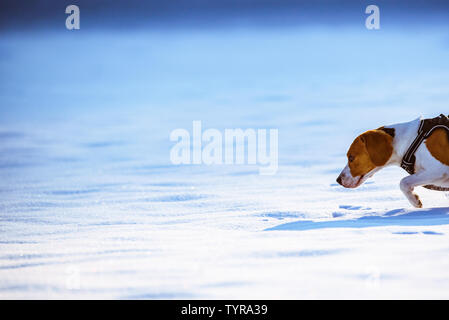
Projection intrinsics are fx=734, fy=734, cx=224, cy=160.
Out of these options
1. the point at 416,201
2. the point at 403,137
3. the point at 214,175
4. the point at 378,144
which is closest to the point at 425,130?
the point at 403,137

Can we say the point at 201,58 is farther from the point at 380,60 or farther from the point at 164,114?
the point at 164,114

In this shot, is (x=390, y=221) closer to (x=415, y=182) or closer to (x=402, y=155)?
(x=415, y=182)

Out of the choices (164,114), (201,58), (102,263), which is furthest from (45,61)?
(102,263)

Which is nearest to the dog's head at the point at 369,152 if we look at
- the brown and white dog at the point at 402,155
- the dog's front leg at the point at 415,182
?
→ the brown and white dog at the point at 402,155

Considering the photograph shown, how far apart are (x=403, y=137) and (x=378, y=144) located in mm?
121

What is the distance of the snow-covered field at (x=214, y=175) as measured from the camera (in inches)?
93.8

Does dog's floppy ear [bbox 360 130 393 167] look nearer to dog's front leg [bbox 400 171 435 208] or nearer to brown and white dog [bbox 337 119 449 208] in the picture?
brown and white dog [bbox 337 119 449 208]

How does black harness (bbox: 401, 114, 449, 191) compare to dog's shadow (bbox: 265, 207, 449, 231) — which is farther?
black harness (bbox: 401, 114, 449, 191)

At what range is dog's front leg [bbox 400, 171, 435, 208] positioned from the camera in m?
3.33

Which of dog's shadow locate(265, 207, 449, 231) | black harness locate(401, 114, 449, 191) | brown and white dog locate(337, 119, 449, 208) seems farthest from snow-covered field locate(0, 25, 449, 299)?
black harness locate(401, 114, 449, 191)

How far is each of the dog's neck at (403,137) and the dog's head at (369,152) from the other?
3 centimetres

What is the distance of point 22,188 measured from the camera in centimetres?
496

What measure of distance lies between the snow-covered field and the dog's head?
0.21 m

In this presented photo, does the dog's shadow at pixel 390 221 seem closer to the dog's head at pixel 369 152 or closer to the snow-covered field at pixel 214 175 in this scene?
the snow-covered field at pixel 214 175
